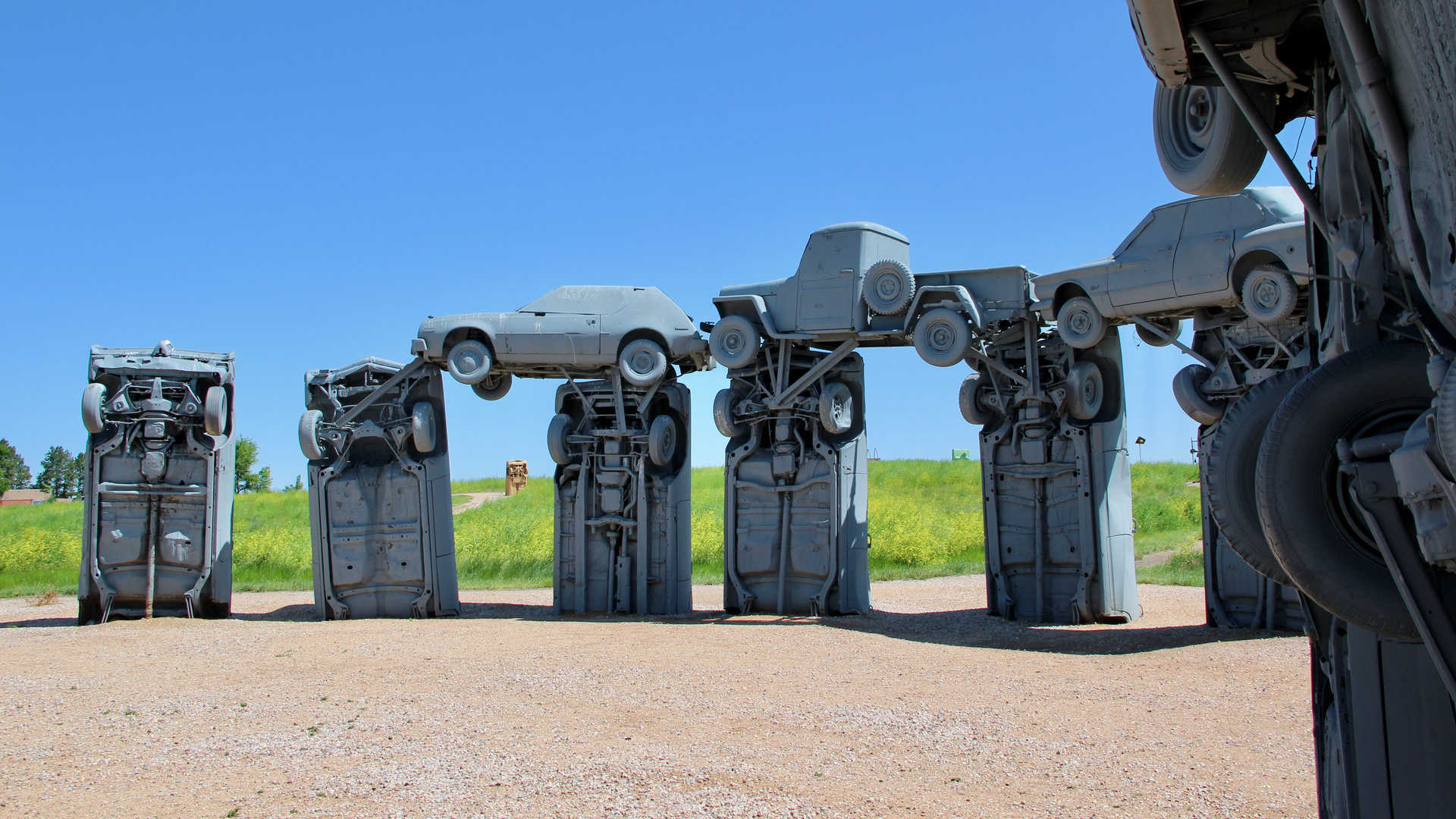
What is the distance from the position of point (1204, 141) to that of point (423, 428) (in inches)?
501

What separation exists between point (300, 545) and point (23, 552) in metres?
6.58

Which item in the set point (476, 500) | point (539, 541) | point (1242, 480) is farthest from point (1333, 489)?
point (476, 500)

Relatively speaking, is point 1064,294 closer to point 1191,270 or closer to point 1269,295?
point 1191,270

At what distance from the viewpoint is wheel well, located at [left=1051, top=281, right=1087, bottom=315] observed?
551 inches

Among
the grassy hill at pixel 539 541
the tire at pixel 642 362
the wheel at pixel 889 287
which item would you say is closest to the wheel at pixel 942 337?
the wheel at pixel 889 287

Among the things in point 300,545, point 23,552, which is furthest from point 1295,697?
point 23,552

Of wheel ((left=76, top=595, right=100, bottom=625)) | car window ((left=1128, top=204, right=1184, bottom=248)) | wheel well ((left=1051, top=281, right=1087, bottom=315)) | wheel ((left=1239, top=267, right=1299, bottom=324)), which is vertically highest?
car window ((left=1128, top=204, right=1184, bottom=248))

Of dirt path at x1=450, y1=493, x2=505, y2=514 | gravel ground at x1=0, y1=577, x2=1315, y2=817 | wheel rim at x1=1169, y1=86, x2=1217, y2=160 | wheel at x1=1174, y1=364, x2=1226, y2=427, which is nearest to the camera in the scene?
wheel rim at x1=1169, y1=86, x2=1217, y2=160

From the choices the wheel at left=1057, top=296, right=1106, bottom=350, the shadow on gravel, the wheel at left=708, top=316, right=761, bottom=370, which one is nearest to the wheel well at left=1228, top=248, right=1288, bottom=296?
the wheel at left=1057, top=296, right=1106, bottom=350

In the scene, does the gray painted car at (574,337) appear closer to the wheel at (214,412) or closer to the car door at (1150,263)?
the wheel at (214,412)

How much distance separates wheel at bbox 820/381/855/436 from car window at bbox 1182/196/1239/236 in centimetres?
512

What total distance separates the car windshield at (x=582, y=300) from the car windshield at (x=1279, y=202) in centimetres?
893

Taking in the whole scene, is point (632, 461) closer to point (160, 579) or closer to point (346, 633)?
point (346, 633)

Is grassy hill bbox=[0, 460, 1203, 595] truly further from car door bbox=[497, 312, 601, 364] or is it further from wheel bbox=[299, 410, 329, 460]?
car door bbox=[497, 312, 601, 364]
